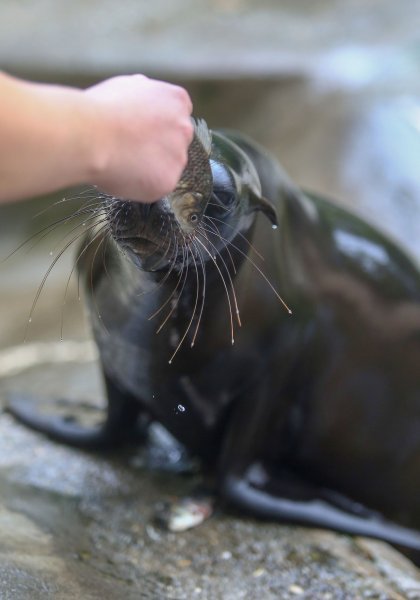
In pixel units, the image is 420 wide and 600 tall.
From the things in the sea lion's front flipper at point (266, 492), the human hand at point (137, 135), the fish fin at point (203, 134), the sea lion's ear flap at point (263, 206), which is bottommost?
the sea lion's front flipper at point (266, 492)

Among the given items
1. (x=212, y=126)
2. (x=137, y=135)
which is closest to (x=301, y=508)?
(x=137, y=135)

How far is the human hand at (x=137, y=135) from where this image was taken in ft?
4.15

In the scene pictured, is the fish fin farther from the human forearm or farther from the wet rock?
the wet rock

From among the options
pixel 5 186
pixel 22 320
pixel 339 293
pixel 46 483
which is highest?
pixel 5 186

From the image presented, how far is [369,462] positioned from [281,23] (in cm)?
578

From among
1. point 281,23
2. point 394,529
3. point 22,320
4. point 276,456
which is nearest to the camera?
point 394,529

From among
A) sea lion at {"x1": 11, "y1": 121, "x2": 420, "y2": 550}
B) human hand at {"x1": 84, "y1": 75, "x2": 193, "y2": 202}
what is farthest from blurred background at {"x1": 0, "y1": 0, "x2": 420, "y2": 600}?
human hand at {"x1": 84, "y1": 75, "x2": 193, "y2": 202}

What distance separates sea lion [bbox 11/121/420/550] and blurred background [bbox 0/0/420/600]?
17 centimetres

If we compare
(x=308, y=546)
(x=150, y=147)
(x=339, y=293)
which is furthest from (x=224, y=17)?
(x=150, y=147)

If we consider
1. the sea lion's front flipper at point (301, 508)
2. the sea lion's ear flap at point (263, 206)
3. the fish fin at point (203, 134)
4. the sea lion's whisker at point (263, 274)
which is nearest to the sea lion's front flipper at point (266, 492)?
the sea lion's front flipper at point (301, 508)

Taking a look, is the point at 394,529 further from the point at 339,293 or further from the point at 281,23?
the point at 281,23

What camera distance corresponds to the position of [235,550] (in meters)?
2.31

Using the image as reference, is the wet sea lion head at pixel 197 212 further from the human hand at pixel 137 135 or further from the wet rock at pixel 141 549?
the wet rock at pixel 141 549

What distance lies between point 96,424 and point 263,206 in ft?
3.39
